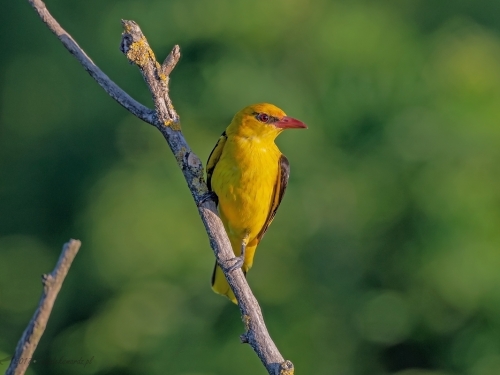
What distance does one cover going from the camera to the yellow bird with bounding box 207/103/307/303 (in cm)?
457

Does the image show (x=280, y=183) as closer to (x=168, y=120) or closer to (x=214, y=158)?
(x=214, y=158)

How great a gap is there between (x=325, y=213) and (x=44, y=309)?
6.55 meters

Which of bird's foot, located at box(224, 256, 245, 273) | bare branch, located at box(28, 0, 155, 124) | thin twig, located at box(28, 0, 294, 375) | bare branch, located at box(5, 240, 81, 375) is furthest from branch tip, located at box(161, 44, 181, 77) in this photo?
bare branch, located at box(5, 240, 81, 375)

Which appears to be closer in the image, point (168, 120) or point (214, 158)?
point (168, 120)

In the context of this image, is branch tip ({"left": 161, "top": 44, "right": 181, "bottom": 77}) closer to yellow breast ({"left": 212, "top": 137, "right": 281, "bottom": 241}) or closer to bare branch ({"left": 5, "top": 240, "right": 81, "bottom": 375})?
yellow breast ({"left": 212, "top": 137, "right": 281, "bottom": 241})

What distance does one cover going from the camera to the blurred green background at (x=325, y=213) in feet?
24.6

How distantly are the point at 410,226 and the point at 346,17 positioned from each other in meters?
2.52

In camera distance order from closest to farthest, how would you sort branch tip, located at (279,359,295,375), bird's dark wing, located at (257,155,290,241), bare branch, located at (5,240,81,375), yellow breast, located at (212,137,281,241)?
1. bare branch, located at (5,240,81,375)
2. branch tip, located at (279,359,295,375)
3. yellow breast, located at (212,137,281,241)
4. bird's dark wing, located at (257,155,290,241)

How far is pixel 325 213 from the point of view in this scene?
857 cm

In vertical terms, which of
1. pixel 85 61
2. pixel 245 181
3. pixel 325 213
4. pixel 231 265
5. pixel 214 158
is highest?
pixel 325 213

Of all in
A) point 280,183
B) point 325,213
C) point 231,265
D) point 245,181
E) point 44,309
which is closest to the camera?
point 44,309

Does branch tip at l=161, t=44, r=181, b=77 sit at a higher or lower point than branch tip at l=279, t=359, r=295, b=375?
higher

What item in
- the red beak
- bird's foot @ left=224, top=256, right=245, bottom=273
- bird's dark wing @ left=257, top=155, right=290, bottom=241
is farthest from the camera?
bird's dark wing @ left=257, top=155, right=290, bottom=241

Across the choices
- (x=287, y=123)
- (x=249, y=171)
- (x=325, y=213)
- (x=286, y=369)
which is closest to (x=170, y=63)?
(x=249, y=171)
